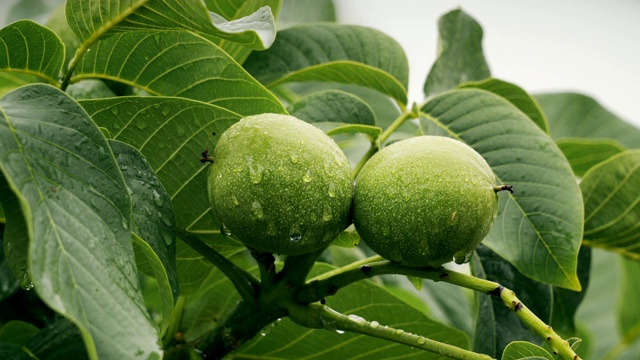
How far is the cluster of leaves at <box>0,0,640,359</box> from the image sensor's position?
0.73 meters

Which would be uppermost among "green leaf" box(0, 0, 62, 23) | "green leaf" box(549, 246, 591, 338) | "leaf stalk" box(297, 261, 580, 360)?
"green leaf" box(0, 0, 62, 23)

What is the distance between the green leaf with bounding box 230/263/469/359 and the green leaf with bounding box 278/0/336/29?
834 mm

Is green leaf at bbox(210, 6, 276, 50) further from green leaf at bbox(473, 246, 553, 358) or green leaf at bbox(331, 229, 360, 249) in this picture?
green leaf at bbox(473, 246, 553, 358)

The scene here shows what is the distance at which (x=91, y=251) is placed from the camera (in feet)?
2.37

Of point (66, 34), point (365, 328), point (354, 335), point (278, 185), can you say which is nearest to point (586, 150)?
point (354, 335)

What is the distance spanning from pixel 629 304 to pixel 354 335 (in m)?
1.18

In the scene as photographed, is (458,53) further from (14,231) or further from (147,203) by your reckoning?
(14,231)

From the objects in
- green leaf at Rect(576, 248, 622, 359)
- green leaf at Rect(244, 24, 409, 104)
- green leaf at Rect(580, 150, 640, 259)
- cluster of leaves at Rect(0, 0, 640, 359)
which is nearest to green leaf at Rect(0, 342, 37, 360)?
cluster of leaves at Rect(0, 0, 640, 359)

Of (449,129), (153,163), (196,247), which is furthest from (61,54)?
(449,129)

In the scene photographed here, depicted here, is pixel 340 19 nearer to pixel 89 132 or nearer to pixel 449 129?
pixel 449 129

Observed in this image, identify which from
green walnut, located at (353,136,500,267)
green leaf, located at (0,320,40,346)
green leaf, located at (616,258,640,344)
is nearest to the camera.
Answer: green walnut, located at (353,136,500,267)

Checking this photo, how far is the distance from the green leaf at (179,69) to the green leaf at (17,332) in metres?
0.39

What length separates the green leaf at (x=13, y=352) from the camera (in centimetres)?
103

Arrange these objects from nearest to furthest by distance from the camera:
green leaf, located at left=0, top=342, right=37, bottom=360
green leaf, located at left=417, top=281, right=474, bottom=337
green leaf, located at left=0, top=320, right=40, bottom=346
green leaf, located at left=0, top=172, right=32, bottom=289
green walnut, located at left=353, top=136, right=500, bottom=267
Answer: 1. green leaf, located at left=0, top=172, right=32, bottom=289
2. green walnut, located at left=353, top=136, right=500, bottom=267
3. green leaf, located at left=0, top=342, right=37, bottom=360
4. green leaf, located at left=0, top=320, right=40, bottom=346
5. green leaf, located at left=417, top=281, right=474, bottom=337
